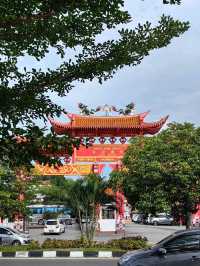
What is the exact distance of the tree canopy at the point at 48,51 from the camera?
479cm

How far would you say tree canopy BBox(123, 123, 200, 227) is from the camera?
25766mm

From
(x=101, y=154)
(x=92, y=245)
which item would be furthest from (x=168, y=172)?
(x=101, y=154)

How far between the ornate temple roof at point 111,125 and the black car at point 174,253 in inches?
1295

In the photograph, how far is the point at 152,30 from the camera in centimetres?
514

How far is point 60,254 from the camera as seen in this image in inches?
920

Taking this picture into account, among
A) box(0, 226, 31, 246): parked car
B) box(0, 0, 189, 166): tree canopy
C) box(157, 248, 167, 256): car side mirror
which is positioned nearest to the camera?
box(0, 0, 189, 166): tree canopy

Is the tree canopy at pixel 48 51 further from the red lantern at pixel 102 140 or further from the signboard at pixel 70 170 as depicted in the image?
the red lantern at pixel 102 140

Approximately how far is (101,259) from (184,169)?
19.9 ft

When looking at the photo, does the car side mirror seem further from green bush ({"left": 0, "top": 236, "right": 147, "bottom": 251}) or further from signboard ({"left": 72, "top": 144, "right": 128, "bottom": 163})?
signboard ({"left": 72, "top": 144, "right": 128, "bottom": 163})

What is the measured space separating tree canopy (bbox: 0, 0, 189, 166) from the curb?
1798cm

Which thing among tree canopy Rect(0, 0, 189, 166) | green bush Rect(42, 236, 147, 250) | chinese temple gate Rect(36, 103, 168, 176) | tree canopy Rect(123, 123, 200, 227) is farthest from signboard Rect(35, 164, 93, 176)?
tree canopy Rect(0, 0, 189, 166)

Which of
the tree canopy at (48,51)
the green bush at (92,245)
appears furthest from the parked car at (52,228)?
the tree canopy at (48,51)

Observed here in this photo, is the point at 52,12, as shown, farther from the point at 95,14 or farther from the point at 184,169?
the point at 184,169

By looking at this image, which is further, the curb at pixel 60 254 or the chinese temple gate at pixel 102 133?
the chinese temple gate at pixel 102 133
